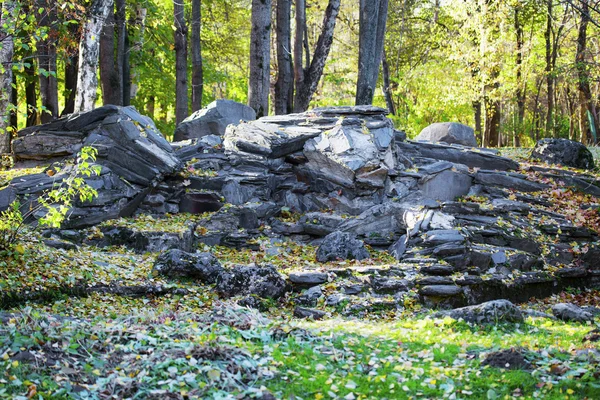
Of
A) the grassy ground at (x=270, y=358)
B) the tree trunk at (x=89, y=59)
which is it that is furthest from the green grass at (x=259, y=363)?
the tree trunk at (x=89, y=59)

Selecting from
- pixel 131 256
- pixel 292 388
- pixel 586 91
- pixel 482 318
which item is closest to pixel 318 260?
pixel 131 256

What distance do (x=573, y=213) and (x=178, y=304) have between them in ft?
32.4

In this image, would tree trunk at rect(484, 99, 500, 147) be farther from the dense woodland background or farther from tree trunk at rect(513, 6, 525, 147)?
tree trunk at rect(513, 6, 525, 147)

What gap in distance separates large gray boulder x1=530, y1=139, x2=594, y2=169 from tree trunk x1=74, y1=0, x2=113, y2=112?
12.1m

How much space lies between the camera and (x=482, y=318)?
8180 millimetres

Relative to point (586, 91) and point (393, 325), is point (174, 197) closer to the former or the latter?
point (393, 325)

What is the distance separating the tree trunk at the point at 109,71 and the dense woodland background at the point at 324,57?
3cm

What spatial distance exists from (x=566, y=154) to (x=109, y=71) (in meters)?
13.2

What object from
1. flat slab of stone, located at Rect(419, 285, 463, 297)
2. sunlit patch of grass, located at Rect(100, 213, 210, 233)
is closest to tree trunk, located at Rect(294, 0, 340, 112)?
sunlit patch of grass, located at Rect(100, 213, 210, 233)

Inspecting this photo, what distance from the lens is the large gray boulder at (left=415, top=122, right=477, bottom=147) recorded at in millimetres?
19656

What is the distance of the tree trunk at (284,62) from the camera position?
20281 mm

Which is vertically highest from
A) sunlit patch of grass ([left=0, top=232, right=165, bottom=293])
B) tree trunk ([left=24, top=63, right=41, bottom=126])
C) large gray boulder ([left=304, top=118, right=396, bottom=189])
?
tree trunk ([left=24, top=63, right=41, bottom=126])

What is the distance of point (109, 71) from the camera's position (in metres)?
18.4

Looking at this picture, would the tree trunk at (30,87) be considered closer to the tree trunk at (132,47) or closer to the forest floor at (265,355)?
the tree trunk at (132,47)
